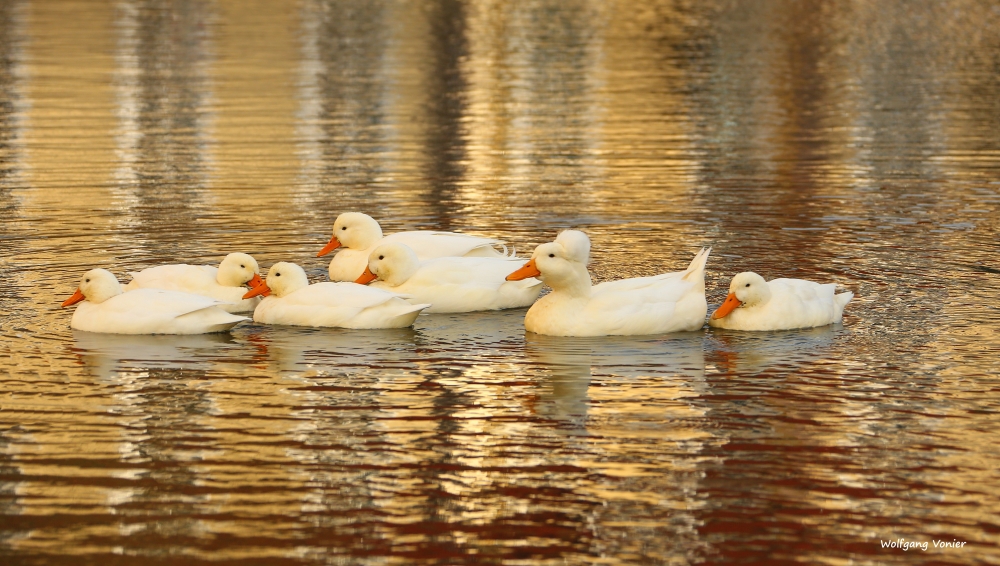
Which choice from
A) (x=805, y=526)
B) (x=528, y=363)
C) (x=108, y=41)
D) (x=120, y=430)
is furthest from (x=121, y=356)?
(x=108, y=41)

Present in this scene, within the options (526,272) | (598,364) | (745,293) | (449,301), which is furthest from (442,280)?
(745,293)

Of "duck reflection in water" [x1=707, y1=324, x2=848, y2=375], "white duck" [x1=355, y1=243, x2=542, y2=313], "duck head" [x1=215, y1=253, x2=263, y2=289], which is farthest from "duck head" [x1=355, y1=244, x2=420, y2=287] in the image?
"duck reflection in water" [x1=707, y1=324, x2=848, y2=375]

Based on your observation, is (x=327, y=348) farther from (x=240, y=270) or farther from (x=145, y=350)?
(x=240, y=270)

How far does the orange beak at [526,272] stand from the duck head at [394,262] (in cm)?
114

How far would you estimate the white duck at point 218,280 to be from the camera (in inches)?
584

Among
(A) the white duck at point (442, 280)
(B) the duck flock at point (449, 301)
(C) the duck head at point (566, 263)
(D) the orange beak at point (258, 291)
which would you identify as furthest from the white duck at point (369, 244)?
(C) the duck head at point (566, 263)

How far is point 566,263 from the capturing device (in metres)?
13.8

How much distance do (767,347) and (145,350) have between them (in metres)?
5.44

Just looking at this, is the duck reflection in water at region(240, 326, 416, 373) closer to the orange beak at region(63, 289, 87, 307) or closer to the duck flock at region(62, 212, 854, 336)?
the duck flock at region(62, 212, 854, 336)

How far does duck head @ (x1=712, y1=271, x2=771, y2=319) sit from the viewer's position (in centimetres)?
1387

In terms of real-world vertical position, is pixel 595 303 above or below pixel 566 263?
below

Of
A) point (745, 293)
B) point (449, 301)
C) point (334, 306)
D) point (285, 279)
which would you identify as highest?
point (285, 279)

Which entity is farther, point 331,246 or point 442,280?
point 331,246

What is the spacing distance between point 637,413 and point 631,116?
21641 mm
